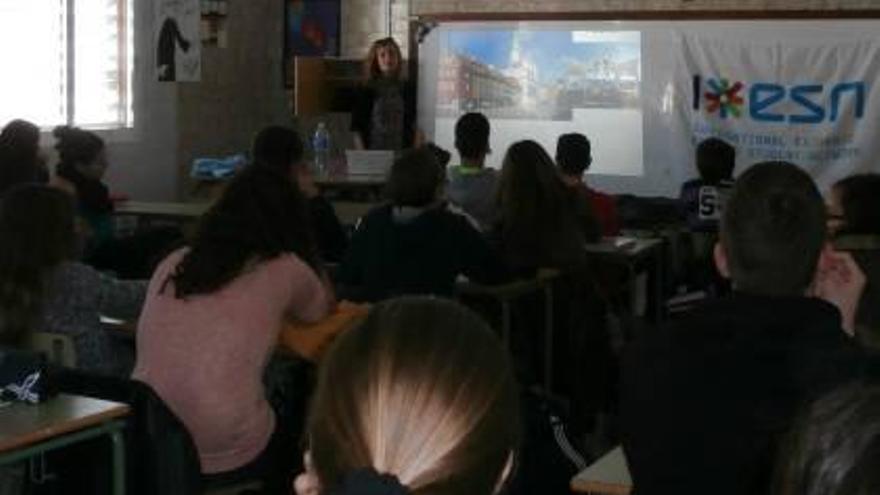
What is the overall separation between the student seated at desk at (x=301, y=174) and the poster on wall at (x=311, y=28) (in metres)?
4.07

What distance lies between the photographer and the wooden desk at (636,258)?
235 inches

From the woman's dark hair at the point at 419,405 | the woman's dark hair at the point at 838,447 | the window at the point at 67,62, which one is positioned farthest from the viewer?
the window at the point at 67,62

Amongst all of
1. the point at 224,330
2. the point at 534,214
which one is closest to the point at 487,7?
the point at 534,214

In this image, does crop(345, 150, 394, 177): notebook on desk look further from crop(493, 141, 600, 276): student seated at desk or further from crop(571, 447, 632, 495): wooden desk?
crop(571, 447, 632, 495): wooden desk

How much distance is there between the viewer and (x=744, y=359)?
2236 mm

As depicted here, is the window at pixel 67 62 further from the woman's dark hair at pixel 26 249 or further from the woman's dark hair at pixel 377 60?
the woman's dark hair at pixel 26 249

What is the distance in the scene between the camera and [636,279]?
21.6ft

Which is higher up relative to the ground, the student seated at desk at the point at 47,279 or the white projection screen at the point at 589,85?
the white projection screen at the point at 589,85

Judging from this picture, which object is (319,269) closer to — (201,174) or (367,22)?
(201,174)

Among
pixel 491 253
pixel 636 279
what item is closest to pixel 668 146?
pixel 636 279

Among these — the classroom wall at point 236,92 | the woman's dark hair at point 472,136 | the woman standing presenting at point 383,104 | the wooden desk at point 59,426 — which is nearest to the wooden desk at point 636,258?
the woman's dark hair at point 472,136

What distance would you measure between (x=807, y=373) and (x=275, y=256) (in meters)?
1.73

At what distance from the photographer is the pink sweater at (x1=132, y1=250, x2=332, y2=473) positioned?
3391 millimetres

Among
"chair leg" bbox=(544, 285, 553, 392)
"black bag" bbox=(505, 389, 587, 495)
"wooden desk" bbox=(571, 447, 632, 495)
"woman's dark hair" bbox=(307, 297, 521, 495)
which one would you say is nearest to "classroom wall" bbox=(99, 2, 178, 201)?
"chair leg" bbox=(544, 285, 553, 392)
